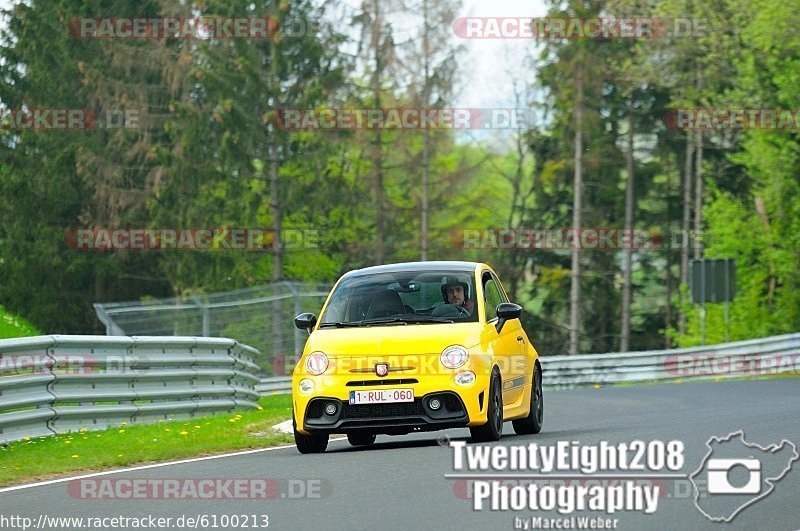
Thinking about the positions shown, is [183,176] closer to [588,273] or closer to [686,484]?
[588,273]

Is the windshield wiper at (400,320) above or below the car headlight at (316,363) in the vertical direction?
above

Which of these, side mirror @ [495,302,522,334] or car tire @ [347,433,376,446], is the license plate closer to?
side mirror @ [495,302,522,334]

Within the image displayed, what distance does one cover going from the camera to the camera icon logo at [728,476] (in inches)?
415

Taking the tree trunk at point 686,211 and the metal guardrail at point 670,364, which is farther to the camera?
the tree trunk at point 686,211

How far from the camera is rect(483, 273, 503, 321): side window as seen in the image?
14844 millimetres

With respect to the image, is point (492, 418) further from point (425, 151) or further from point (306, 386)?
point (425, 151)

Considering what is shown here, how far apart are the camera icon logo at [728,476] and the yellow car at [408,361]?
8.17ft

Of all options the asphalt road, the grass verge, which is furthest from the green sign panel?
the grass verge

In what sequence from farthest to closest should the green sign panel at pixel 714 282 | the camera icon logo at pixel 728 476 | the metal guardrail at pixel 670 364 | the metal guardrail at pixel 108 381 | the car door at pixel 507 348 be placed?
the green sign panel at pixel 714 282 < the metal guardrail at pixel 670 364 < the metal guardrail at pixel 108 381 < the car door at pixel 507 348 < the camera icon logo at pixel 728 476

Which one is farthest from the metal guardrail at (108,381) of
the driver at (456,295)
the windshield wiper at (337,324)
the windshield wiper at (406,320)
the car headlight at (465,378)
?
the car headlight at (465,378)

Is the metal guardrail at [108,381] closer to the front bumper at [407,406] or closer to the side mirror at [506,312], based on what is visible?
the front bumper at [407,406]

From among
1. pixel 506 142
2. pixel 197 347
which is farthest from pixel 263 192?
pixel 197 347

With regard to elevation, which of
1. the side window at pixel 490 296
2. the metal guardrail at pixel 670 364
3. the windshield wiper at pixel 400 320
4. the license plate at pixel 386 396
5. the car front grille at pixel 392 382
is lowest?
the metal guardrail at pixel 670 364

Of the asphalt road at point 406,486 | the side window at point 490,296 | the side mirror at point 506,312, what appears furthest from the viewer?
the side window at point 490,296
